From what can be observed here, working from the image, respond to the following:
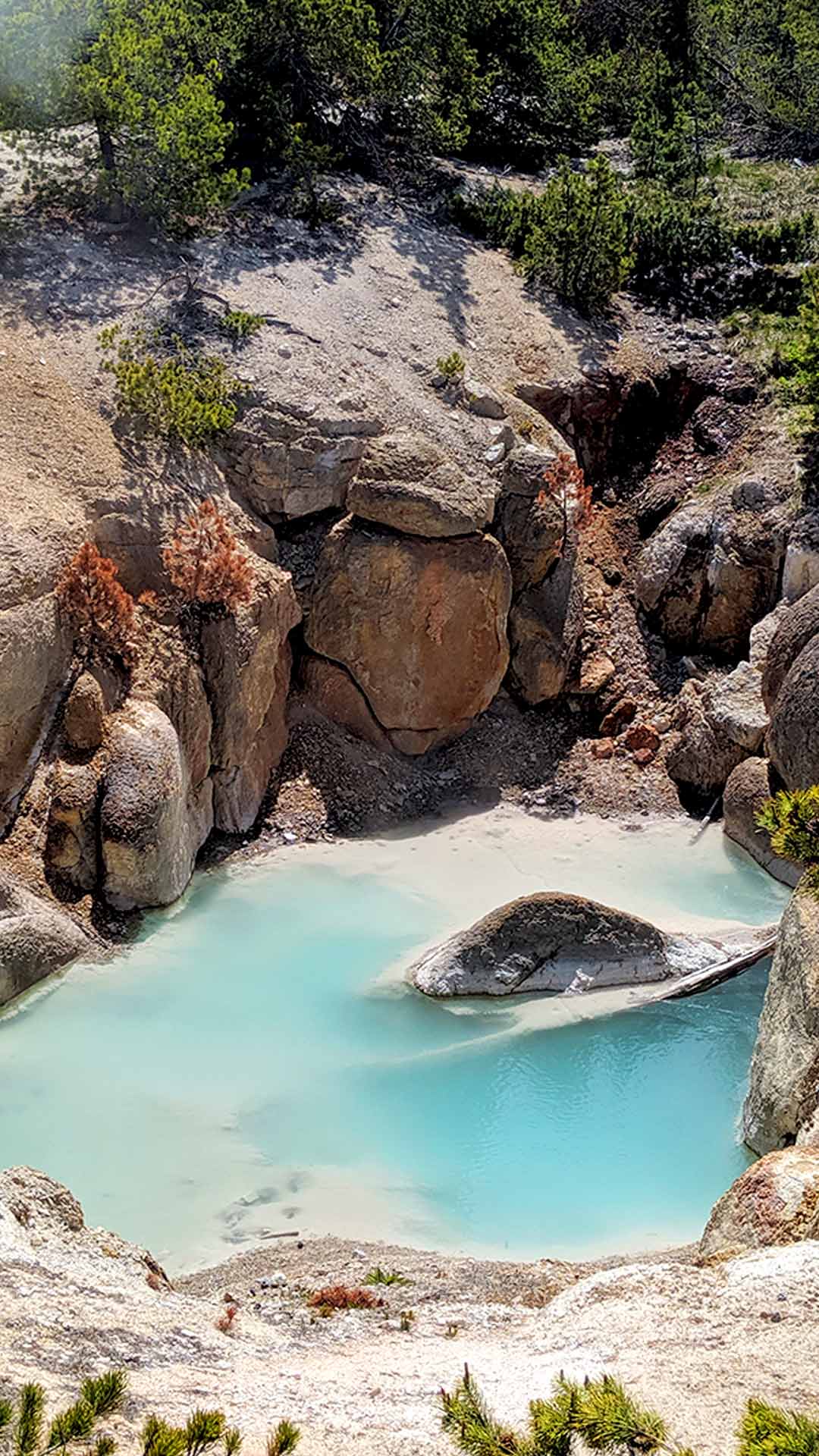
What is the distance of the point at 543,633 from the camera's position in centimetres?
1927

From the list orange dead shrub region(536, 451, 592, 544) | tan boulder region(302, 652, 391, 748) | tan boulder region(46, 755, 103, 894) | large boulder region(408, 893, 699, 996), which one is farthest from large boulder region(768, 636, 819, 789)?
tan boulder region(46, 755, 103, 894)

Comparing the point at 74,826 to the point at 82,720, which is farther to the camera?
the point at 82,720

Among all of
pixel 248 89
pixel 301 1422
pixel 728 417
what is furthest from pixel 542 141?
pixel 301 1422

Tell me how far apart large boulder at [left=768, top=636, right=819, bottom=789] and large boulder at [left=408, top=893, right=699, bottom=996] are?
10.8 ft

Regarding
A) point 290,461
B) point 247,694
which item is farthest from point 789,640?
point 290,461

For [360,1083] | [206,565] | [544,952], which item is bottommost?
[360,1083]

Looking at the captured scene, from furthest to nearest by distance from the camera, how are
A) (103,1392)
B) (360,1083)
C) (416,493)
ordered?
(416,493) → (360,1083) → (103,1392)

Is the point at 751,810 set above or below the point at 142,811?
above

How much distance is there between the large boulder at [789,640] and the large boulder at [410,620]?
3.78m

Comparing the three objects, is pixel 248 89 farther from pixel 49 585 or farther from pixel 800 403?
pixel 49 585

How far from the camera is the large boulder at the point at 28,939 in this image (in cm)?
1295

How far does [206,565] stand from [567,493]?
19.8 feet

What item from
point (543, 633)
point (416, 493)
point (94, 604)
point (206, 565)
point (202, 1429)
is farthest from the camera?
point (543, 633)

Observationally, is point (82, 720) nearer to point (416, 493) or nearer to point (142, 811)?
point (142, 811)
